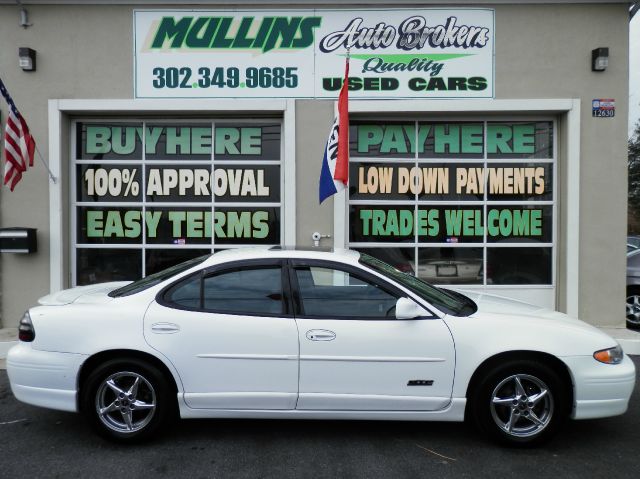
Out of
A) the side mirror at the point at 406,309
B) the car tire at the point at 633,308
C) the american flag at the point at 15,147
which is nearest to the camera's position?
the side mirror at the point at 406,309

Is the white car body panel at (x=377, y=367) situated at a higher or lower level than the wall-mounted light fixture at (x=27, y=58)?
lower

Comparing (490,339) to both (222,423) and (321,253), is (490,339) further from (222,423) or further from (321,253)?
(222,423)

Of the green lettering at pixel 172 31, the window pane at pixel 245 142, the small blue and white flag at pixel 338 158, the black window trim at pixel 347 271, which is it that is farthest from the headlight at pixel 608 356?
the green lettering at pixel 172 31

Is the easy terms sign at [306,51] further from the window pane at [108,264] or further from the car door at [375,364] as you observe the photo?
the car door at [375,364]

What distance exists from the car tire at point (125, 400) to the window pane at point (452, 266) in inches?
193

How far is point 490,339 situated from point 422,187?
14.2 ft

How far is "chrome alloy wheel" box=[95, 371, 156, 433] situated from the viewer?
12.6 ft

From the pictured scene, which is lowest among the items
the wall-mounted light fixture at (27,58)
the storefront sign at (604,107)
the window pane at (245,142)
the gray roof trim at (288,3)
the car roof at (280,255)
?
the car roof at (280,255)

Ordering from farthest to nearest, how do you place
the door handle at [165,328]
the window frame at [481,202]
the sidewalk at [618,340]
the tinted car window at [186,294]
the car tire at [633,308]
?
the car tire at [633,308] → the window frame at [481,202] → the sidewalk at [618,340] → the tinted car window at [186,294] → the door handle at [165,328]

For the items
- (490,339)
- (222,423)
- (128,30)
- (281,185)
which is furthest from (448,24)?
(222,423)

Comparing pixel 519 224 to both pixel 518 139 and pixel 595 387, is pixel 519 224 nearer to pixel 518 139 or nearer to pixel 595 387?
pixel 518 139


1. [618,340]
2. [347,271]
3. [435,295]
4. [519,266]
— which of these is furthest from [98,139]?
[618,340]

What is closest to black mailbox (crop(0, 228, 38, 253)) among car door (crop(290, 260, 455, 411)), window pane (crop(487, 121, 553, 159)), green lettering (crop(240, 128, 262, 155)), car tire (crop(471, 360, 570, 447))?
green lettering (crop(240, 128, 262, 155))

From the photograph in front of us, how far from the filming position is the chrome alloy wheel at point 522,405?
12.4 ft
